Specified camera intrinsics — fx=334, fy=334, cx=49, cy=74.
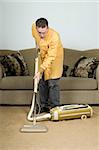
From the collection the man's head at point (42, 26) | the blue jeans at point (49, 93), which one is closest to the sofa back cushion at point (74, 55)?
the blue jeans at point (49, 93)

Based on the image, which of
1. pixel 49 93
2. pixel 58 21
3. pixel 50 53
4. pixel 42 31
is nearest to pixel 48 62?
pixel 50 53

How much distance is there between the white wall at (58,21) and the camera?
5.16 m

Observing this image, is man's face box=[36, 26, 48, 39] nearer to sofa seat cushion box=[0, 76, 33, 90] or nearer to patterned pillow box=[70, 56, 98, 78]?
sofa seat cushion box=[0, 76, 33, 90]

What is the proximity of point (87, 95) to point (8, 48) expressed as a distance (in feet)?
5.24

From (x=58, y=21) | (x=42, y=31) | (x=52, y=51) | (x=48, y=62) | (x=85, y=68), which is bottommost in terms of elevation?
(x=85, y=68)

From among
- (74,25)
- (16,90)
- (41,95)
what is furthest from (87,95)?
(74,25)

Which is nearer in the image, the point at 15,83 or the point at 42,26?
the point at 42,26

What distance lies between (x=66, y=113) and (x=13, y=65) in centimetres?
124

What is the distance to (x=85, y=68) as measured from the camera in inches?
176

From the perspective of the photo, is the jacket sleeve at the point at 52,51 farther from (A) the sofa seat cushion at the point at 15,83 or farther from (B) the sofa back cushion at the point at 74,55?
(B) the sofa back cushion at the point at 74,55

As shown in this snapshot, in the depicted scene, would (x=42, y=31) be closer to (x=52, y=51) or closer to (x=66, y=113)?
(x=52, y=51)

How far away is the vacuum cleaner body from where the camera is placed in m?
3.62

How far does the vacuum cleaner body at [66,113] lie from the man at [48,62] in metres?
0.30

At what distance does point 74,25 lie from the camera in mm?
5188
